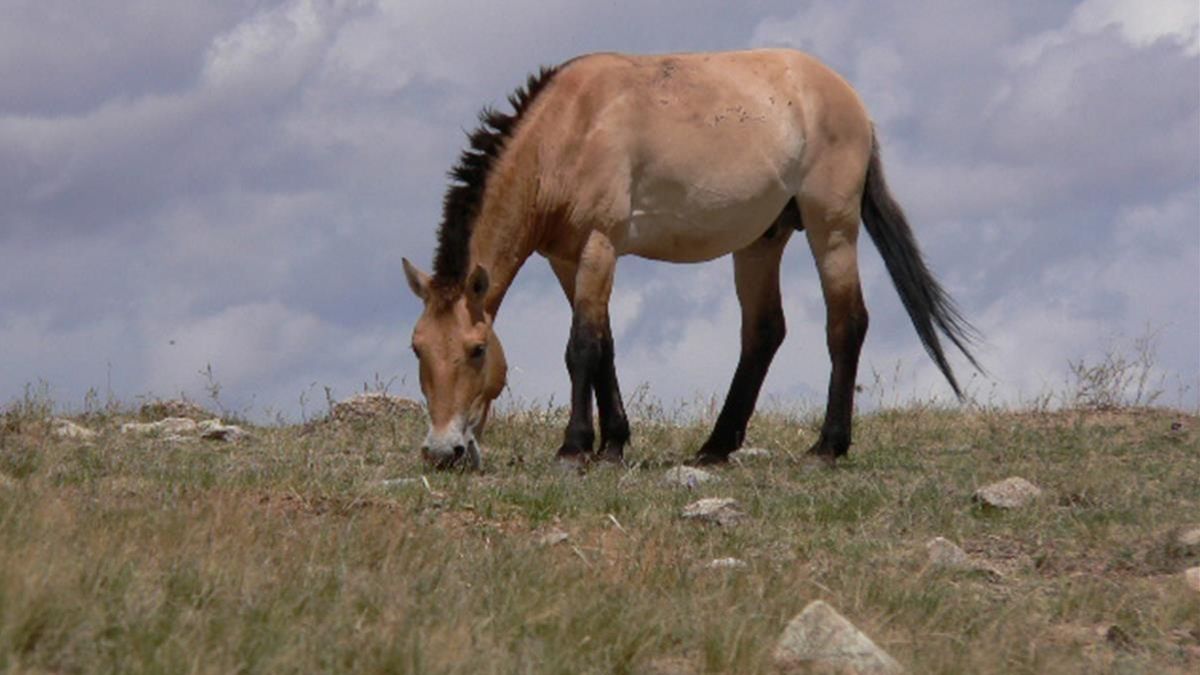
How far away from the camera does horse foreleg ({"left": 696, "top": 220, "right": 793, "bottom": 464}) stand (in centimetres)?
1131

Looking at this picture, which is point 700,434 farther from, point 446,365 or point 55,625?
point 55,625

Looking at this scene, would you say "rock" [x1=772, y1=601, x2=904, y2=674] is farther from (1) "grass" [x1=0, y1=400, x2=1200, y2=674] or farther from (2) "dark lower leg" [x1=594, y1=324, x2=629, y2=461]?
(2) "dark lower leg" [x1=594, y1=324, x2=629, y2=461]

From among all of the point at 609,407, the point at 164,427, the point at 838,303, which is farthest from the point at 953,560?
the point at 164,427

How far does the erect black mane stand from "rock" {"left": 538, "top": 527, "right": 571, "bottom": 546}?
263cm

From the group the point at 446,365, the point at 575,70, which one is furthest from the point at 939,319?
the point at 446,365

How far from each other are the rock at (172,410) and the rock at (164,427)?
3.22ft

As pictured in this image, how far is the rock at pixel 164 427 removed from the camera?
11211mm

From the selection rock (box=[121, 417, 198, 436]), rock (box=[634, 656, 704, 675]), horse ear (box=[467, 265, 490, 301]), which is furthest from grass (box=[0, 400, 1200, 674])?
horse ear (box=[467, 265, 490, 301])

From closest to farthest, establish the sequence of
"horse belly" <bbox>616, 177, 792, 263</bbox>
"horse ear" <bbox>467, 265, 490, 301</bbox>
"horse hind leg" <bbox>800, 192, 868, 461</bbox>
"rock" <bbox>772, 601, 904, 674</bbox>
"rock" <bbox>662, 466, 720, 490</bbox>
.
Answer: "rock" <bbox>772, 601, 904, 674</bbox> → "rock" <bbox>662, 466, 720, 490</bbox> → "horse ear" <bbox>467, 265, 490, 301</bbox> → "horse belly" <bbox>616, 177, 792, 263</bbox> → "horse hind leg" <bbox>800, 192, 868, 461</bbox>

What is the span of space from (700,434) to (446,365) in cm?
318

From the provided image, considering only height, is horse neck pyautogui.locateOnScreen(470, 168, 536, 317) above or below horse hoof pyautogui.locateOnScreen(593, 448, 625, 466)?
above

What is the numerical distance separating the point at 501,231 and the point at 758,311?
6.81 feet

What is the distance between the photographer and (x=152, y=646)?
14.3 ft

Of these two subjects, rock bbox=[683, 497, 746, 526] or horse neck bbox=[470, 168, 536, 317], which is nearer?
rock bbox=[683, 497, 746, 526]
